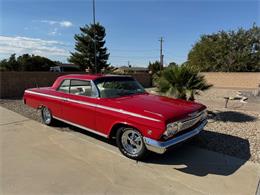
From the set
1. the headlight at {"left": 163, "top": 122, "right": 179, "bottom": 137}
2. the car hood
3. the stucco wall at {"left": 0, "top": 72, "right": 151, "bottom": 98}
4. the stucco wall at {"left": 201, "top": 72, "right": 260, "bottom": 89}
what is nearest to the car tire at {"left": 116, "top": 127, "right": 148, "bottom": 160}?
the car hood

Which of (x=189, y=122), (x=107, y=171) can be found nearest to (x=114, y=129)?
(x=107, y=171)

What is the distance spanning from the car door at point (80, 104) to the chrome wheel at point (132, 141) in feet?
2.73

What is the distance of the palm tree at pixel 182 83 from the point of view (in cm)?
654

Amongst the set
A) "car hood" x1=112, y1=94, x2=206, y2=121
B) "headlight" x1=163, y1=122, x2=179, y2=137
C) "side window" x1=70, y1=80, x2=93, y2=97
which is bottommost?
"headlight" x1=163, y1=122, x2=179, y2=137

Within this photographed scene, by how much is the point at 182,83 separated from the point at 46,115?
430cm

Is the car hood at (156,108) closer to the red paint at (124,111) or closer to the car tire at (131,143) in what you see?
the red paint at (124,111)

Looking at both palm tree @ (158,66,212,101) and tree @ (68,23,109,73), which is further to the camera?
tree @ (68,23,109,73)

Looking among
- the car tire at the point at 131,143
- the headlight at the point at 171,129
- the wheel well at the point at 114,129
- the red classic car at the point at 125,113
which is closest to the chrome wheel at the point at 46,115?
the red classic car at the point at 125,113

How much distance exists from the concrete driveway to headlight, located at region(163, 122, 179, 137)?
66cm

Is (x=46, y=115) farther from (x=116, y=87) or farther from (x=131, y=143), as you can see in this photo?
(x=131, y=143)

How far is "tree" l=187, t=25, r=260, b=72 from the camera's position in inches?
1146

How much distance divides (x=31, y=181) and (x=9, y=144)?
6.40ft

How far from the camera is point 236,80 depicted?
1029 inches

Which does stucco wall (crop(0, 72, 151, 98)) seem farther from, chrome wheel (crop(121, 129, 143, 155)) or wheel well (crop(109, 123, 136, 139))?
chrome wheel (crop(121, 129, 143, 155))
